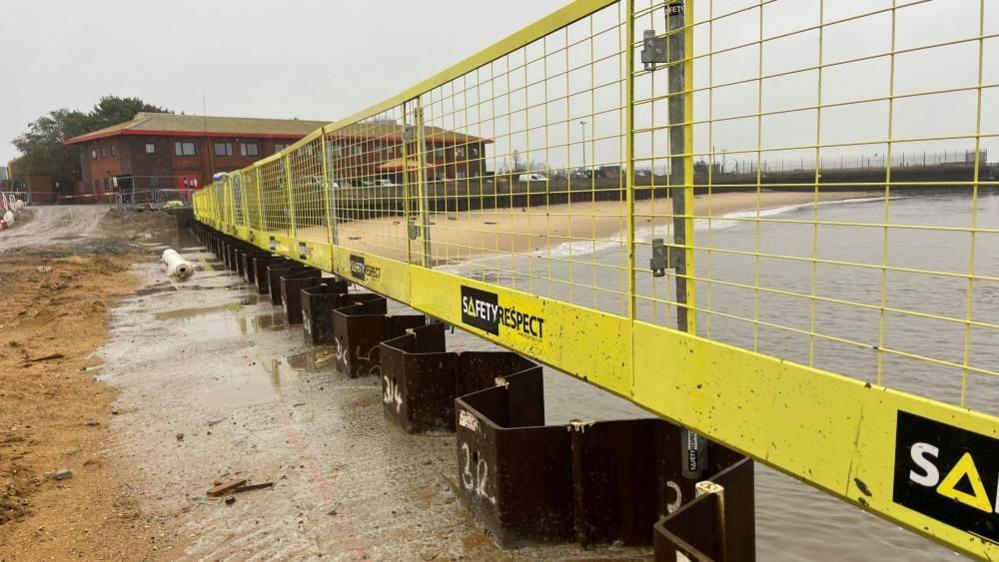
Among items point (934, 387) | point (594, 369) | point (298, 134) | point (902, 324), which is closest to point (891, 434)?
point (594, 369)

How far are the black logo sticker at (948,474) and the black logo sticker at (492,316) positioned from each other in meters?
2.06

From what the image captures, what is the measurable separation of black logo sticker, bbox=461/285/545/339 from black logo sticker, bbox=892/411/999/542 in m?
2.06

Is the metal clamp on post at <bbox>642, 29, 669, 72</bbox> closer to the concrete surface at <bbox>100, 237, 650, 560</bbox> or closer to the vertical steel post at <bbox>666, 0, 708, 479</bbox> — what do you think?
the vertical steel post at <bbox>666, 0, 708, 479</bbox>

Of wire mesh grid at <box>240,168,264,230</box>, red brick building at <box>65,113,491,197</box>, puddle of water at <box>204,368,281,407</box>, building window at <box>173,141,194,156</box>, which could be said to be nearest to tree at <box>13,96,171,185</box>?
red brick building at <box>65,113,491,197</box>

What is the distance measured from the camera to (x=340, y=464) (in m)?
4.29

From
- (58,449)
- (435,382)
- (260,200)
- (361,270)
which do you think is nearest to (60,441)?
(58,449)

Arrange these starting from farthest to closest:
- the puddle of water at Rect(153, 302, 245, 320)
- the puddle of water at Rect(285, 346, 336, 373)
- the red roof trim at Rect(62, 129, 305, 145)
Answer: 1. the red roof trim at Rect(62, 129, 305, 145)
2. the puddle of water at Rect(153, 302, 245, 320)
3. the puddle of water at Rect(285, 346, 336, 373)

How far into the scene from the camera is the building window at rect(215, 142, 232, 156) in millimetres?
54375

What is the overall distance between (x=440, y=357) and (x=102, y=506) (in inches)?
87.8

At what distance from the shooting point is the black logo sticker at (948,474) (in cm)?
168

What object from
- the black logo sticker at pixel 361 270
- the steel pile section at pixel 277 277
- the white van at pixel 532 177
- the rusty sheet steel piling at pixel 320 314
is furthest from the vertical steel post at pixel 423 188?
the steel pile section at pixel 277 277

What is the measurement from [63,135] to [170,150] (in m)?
28.4

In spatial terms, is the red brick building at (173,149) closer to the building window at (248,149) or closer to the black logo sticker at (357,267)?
the building window at (248,149)

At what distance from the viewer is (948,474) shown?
1.77 m
